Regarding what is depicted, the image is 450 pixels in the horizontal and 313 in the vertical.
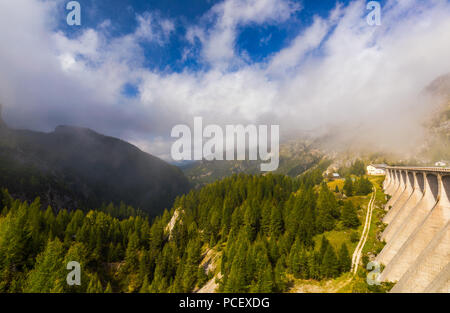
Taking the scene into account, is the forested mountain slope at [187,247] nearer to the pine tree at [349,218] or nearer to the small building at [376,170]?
the pine tree at [349,218]

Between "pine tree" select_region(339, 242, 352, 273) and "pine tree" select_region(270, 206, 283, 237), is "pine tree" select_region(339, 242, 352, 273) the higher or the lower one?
the lower one

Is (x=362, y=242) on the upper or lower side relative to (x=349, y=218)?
lower

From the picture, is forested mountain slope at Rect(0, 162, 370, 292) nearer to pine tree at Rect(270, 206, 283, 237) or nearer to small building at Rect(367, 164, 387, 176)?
→ pine tree at Rect(270, 206, 283, 237)

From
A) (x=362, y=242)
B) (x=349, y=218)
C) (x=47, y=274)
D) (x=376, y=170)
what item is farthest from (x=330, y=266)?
(x=376, y=170)

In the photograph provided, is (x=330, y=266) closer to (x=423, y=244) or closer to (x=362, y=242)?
(x=423, y=244)

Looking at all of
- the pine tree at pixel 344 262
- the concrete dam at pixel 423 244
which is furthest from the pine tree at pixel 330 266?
the concrete dam at pixel 423 244

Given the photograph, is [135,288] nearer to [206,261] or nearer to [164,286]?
[164,286]

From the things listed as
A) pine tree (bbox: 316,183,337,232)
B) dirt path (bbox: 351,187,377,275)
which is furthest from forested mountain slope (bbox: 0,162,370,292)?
dirt path (bbox: 351,187,377,275)
